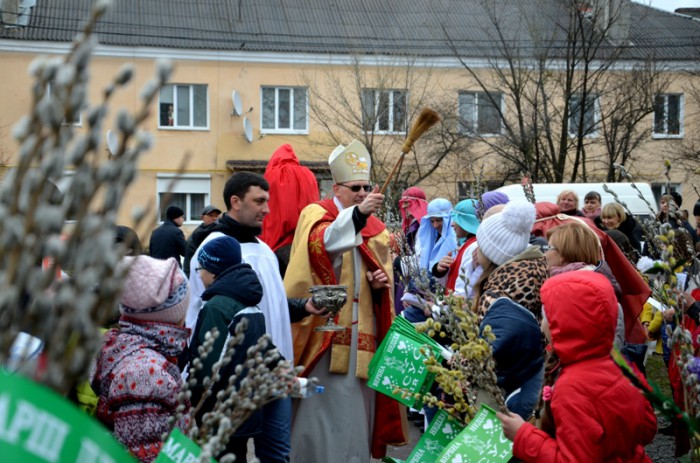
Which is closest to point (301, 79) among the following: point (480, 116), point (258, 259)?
point (480, 116)

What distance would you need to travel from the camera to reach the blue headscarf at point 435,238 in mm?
9109

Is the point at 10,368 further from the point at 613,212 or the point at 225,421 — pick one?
the point at 613,212

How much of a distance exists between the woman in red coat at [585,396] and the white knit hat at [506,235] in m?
0.95

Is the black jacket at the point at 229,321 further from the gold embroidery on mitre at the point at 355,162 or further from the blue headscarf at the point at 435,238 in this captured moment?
the blue headscarf at the point at 435,238

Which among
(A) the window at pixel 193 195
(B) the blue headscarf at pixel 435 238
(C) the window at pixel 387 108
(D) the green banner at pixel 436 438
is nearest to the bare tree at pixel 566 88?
(C) the window at pixel 387 108

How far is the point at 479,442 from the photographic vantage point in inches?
123

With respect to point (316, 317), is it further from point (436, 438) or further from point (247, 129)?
point (247, 129)

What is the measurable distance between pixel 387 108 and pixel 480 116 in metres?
2.63

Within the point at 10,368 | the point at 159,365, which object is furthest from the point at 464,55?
the point at 10,368

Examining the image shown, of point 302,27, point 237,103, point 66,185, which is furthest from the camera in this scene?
point 302,27

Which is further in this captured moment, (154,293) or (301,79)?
(301,79)

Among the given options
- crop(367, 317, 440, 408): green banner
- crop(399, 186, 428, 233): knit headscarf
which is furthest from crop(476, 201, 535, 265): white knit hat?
crop(399, 186, 428, 233): knit headscarf

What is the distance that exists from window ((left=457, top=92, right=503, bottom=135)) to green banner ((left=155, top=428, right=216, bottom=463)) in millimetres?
22630

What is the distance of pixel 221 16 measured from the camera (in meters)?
30.8
